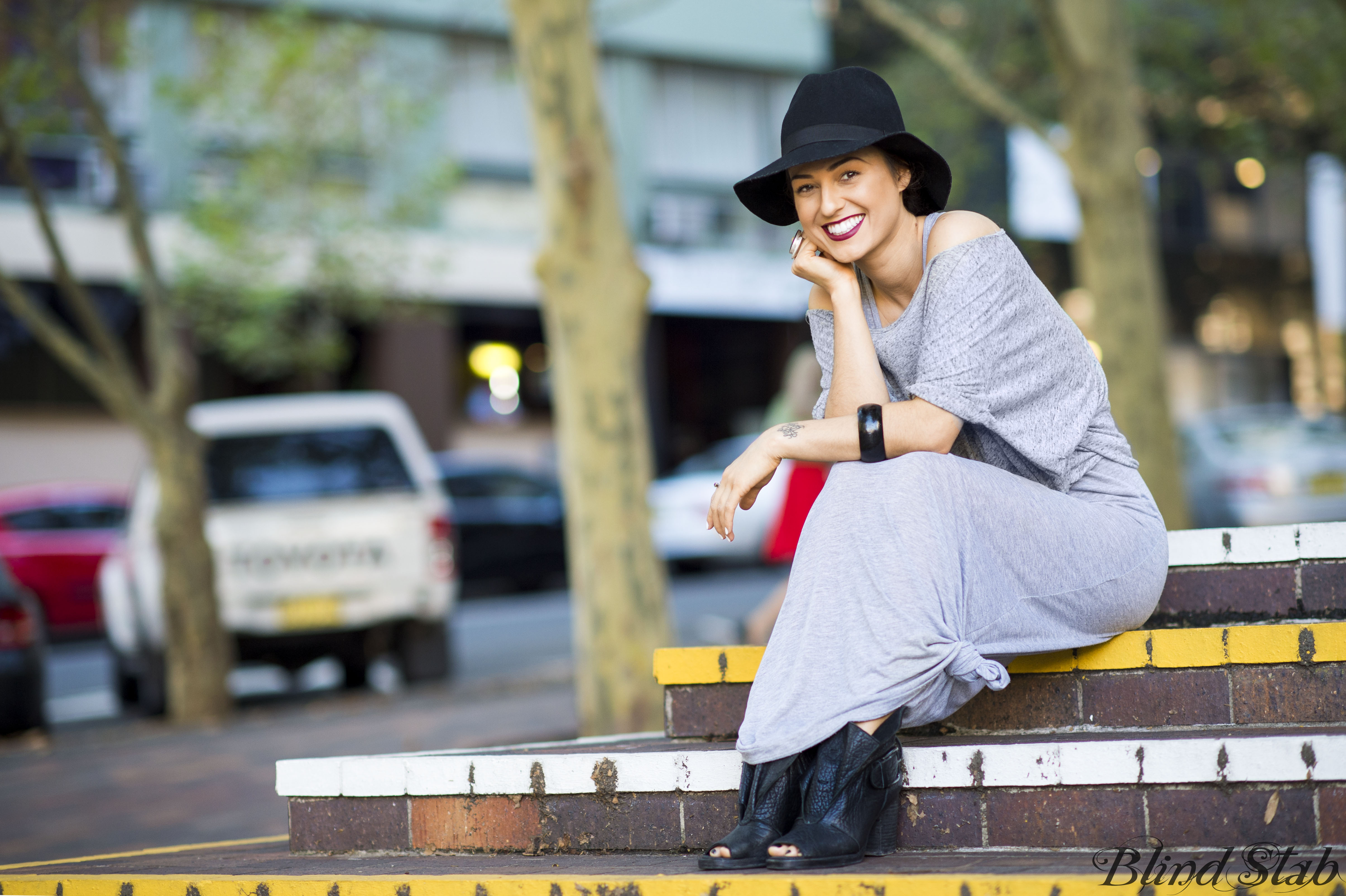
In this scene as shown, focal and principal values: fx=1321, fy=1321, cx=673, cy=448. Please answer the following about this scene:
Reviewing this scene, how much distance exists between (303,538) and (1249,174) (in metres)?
24.8

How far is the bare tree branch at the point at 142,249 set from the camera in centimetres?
831

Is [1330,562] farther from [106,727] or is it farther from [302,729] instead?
[106,727]

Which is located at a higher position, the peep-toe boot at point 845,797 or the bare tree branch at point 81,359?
the bare tree branch at point 81,359

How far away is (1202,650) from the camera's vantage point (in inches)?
113

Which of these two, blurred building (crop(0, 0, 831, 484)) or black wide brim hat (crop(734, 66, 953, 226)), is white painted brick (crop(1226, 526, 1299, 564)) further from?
blurred building (crop(0, 0, 831, 484))

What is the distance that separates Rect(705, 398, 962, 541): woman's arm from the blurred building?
13.4m

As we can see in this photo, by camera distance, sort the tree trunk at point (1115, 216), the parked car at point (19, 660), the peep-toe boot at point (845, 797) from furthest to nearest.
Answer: the tree trunk at point (1115, 216) < the parked car at point (19, 660) < the peep-toe boot at point (845, 797)

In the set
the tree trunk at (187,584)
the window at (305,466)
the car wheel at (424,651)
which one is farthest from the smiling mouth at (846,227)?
the car wheel at (424,651)

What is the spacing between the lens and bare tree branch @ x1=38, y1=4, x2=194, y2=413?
831 cm

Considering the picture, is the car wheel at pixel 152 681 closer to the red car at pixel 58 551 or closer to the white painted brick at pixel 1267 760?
the red car at pixel 58 551

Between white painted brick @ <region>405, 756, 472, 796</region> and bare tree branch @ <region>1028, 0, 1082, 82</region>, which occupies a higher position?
bare tree branch @ <region>1028, 0, 1082, 82</region>

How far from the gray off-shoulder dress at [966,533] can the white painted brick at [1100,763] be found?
0.19 meters

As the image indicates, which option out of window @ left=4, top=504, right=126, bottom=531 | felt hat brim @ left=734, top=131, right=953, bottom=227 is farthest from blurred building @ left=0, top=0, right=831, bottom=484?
felt hat brim @ left=734, top=131, right=953, bottom=227

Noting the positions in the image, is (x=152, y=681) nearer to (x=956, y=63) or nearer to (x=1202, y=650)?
(x=956, y=63)
